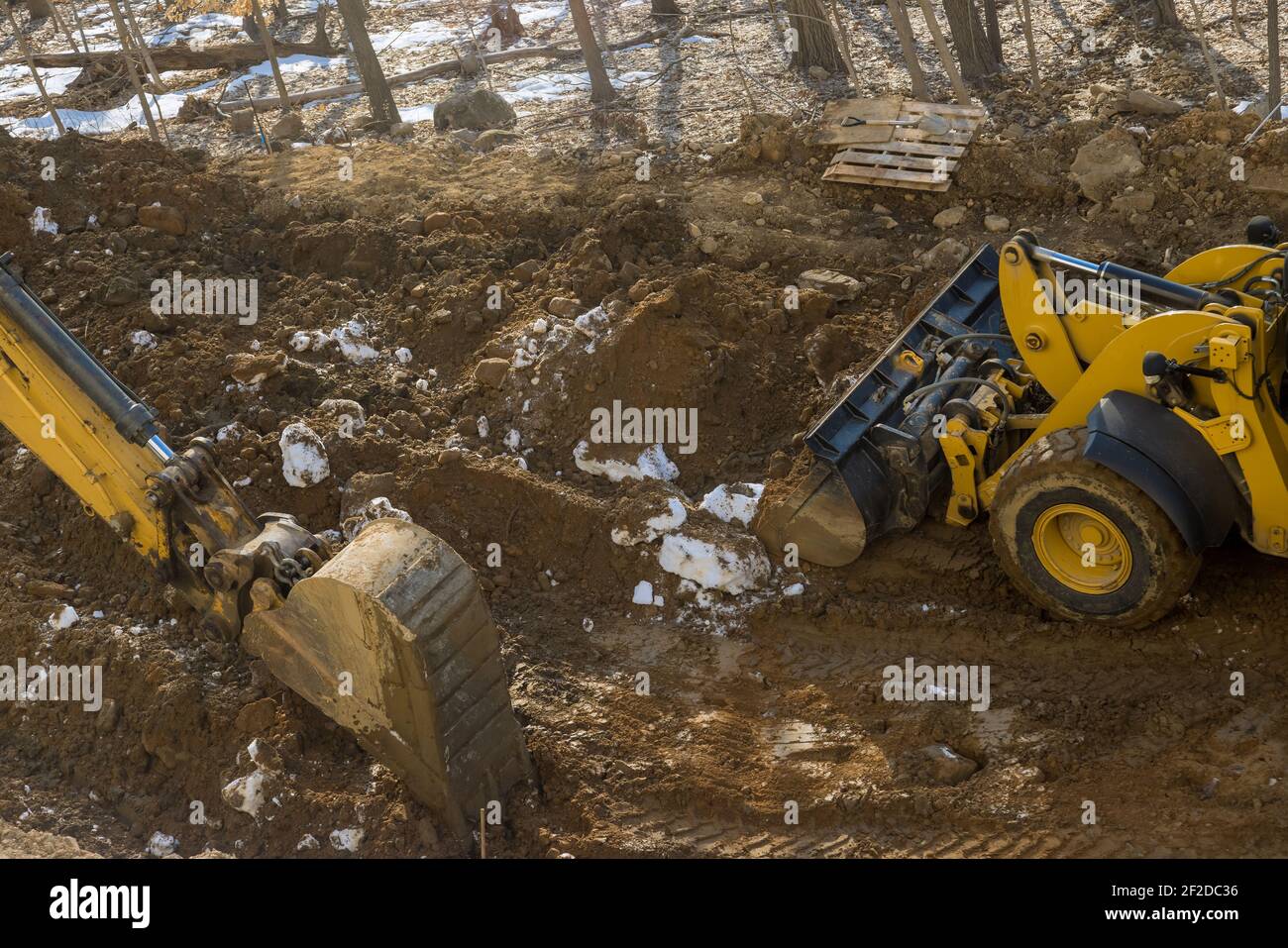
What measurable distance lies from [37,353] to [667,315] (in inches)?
157

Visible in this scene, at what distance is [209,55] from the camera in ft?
54.4

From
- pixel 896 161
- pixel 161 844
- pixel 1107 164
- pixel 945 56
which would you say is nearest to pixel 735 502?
pixel 161 844

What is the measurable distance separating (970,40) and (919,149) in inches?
106

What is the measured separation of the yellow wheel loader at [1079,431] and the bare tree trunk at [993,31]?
599 cm

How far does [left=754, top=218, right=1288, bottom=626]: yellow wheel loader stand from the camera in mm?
5719

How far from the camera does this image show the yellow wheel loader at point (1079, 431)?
572cm

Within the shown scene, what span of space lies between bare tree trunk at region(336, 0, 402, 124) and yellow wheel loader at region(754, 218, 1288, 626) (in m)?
8.00

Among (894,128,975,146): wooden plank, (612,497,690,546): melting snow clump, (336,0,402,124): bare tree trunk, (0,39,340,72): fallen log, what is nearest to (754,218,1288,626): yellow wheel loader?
(612,497,690,546): melting snow clump

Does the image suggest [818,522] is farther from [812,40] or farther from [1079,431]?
[812,40]

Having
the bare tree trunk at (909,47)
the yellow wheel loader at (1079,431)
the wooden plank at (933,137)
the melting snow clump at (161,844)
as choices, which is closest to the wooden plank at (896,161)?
the wooden plank at (933,137)

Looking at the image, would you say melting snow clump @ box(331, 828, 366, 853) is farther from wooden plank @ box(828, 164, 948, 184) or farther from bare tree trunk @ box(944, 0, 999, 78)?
bare tree trunk @ box(944, 0, 999, 78)

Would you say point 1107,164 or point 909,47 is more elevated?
point 909,47

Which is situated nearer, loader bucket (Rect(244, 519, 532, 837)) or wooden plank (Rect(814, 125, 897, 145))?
loader bucket (Rect(244, 519, 532, 837))

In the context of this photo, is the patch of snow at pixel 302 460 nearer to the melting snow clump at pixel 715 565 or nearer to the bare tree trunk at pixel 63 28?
the melting snow clump at pixel 715 565
